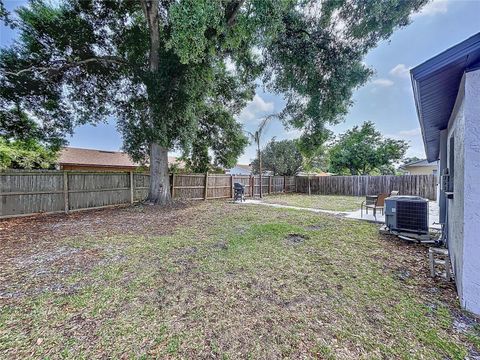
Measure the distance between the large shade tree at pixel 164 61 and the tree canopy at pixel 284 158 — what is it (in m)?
10.5

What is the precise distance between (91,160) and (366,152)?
25.1m

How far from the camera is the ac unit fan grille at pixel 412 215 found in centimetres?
496

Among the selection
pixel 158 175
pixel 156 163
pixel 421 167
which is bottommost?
pixel 158 175

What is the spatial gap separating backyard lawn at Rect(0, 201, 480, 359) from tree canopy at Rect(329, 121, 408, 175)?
66.1ft

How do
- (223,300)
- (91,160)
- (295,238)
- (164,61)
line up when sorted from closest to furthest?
1. (223,300)
2. (295,238)
3. (164,61)
4. (91,160)

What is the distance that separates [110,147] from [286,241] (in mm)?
20112

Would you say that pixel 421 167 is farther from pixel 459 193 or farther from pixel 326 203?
pixel 459 193

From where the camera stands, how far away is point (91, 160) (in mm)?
16766

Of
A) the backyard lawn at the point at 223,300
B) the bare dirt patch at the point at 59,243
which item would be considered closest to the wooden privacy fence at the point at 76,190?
the bare dirt patch at the point at 59,243

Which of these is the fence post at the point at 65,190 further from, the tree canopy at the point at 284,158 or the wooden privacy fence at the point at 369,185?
the wooden privacy fence at the point at 369,185

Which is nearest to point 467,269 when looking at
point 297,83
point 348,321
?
point 348,321

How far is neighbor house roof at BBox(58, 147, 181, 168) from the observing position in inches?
615

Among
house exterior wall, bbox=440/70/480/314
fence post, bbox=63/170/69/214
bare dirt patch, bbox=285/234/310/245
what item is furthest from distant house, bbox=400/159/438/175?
fence post, bbox=63/170/69/214

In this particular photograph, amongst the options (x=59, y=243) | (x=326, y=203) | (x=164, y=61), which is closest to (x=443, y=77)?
(x=59, y=243)
